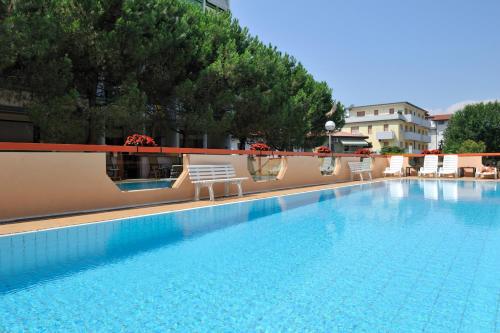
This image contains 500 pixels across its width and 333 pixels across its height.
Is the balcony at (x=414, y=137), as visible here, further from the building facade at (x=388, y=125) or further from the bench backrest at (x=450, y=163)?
the bench backrest at (x=450, y=163)

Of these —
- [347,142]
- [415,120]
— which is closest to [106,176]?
[347,142]

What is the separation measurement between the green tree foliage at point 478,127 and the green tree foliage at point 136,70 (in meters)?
38.5

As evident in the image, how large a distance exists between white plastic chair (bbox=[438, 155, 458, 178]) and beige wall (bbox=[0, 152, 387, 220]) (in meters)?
16.7

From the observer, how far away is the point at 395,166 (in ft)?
77.7

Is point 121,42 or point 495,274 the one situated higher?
point 121,42

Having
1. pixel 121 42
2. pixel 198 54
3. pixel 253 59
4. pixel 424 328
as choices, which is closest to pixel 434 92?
pixel 253 59

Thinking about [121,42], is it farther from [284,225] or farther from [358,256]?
[358,256]

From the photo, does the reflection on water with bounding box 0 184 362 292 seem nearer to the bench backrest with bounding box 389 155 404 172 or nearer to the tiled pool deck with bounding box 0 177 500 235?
the tiled pool deck with bounding box 0 177 500 235

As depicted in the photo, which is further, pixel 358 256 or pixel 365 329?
pixel 358 256

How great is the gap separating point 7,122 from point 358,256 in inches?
943

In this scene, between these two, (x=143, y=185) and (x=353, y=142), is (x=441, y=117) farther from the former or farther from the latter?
(x=143, y=185)

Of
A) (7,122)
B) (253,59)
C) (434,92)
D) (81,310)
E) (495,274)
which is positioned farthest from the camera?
(434,92)

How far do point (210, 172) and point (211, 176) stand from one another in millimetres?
123

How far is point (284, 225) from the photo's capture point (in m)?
7.68
